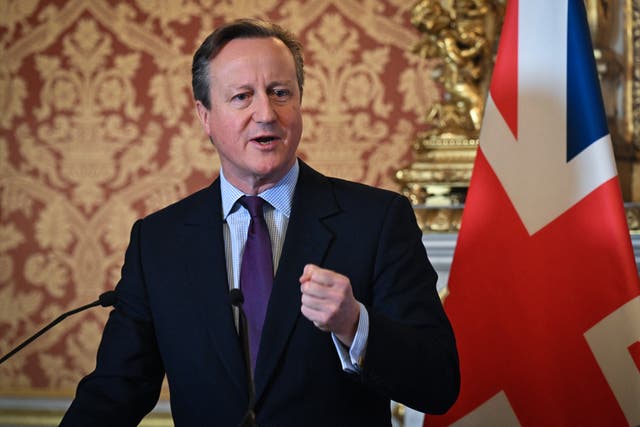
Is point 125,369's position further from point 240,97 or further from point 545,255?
point 545,255

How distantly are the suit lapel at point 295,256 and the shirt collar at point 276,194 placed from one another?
2cm

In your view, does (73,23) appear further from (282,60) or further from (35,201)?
(282,60)

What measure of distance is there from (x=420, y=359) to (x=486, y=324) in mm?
764

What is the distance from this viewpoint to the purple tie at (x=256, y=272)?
1845 millimetres

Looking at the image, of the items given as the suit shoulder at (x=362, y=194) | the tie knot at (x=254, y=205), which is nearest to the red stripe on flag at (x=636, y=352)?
the suit shoulder at (x=362, y=194)

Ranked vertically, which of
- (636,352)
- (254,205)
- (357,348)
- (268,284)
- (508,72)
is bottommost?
(636,352)

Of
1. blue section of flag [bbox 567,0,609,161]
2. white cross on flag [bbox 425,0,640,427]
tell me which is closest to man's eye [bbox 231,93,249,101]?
white cross on flag [bbox 425,0,640,427]

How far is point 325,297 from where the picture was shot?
149 cm

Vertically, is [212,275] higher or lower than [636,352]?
Answer: higher

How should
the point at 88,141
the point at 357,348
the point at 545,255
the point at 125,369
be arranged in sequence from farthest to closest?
the point at 88,141 → the point at 545,255 → the point at 125,369 → the point at 357,348

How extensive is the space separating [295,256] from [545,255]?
0.80 m

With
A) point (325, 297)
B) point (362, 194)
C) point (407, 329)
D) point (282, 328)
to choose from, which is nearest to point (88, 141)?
point (362, 194)

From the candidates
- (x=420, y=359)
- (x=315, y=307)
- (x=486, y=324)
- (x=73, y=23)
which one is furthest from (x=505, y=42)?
(x=73, y=23)

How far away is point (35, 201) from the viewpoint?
3.31 m
